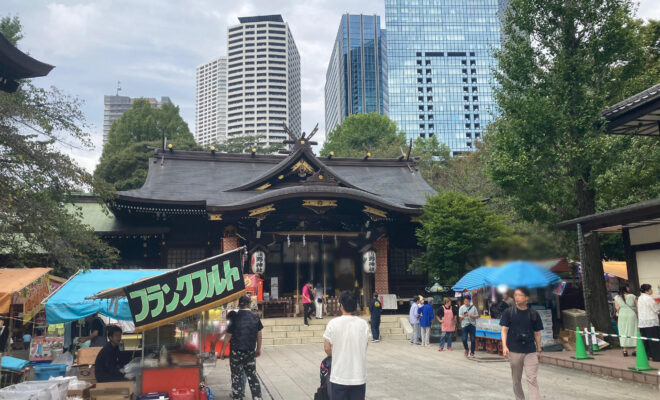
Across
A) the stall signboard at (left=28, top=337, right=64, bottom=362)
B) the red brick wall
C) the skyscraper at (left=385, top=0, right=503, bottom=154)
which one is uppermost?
the skyscraper at (left=385, top=0, right=503, bottom=154)

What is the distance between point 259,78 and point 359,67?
92.2 feet

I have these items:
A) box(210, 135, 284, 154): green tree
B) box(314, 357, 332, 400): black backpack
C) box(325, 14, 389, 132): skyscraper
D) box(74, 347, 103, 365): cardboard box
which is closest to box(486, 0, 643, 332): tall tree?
box(314, 357, 332, 400): black backpack

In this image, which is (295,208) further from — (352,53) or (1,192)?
(352,53)

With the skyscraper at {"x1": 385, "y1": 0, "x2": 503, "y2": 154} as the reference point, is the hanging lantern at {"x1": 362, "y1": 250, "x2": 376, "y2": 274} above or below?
below

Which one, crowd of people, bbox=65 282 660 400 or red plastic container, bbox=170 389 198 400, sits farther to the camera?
red plastic container, bbox=170 389 198 400

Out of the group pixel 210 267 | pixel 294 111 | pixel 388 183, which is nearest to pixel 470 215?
pixel 388 183

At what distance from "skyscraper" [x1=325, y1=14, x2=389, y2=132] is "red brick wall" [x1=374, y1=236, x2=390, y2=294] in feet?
347

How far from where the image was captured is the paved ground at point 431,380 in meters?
8.31

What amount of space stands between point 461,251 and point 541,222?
3.29 m

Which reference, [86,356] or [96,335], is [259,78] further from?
[86,356]

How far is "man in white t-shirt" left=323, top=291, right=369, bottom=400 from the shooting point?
503 cm

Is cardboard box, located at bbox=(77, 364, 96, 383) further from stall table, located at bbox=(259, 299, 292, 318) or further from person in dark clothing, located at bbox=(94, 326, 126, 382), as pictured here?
stall table, located at bbox=(259, 299, 292, 318)

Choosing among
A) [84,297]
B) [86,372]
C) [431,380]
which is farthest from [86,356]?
[431,380]

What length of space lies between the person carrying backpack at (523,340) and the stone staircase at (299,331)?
36.2ft
